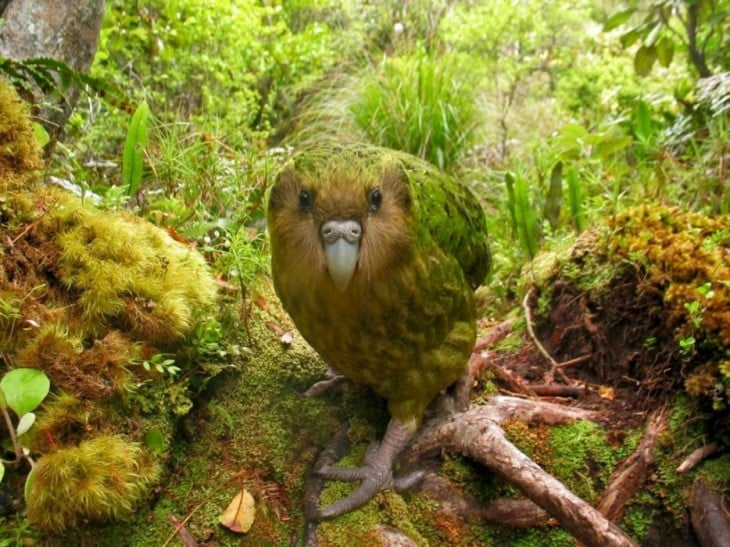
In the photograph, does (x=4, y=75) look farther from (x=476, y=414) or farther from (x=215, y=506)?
(x=476, y=414)

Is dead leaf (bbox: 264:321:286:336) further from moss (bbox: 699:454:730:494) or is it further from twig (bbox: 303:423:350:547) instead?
moss (bbox: 699:454:730:494)

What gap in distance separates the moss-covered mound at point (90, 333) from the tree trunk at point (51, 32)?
1.90 feet

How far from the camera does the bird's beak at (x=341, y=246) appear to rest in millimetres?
1750

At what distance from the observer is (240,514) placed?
6.73 feet

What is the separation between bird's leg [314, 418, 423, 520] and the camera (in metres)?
2.15

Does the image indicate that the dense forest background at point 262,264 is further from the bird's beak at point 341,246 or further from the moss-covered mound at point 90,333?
the bird's beak at point 341,246

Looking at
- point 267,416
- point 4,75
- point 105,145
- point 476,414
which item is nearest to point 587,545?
point 476,414

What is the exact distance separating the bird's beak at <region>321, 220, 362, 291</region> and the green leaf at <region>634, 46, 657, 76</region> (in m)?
2.80

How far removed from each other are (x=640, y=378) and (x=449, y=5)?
804cm

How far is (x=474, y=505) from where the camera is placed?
232 centimetres

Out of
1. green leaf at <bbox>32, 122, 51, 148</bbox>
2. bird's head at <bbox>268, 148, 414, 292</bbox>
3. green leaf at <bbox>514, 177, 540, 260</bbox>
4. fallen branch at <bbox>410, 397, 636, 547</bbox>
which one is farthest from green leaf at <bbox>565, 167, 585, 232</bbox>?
green leaf at <bbox>32, 122, 51, 148</bbox>

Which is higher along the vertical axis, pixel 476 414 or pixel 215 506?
pixel 476 414

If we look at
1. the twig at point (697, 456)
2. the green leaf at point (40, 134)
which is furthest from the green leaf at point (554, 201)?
the green leaf at point (40, 134)

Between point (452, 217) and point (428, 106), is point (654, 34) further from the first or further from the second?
point (428, 106)
